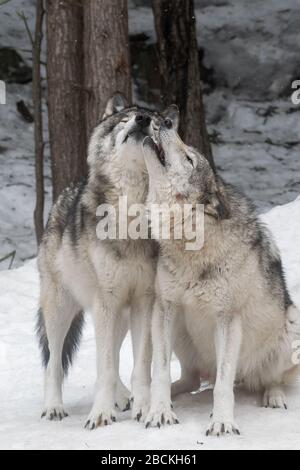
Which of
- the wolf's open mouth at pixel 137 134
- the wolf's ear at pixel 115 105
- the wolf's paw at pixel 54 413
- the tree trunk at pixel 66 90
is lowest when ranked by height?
the wolf's paw at pixel 54 413

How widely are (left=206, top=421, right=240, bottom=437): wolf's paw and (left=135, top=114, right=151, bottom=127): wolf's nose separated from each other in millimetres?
1652

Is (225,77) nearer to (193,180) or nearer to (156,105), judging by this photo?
(156,105)

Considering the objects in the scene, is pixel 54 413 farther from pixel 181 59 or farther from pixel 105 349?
pixel 181 59

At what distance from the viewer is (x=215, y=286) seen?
185 inches

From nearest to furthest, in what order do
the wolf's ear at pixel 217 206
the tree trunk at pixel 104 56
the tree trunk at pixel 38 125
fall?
the wolf's ear at pixel 217 206 < the tree trunk at pixel 104 56 < the tree trunk at pixel 38 125

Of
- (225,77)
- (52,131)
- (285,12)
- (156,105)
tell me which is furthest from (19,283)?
(285,12)

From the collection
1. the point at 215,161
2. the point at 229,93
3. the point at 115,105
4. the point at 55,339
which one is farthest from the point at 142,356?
the point at 229,93

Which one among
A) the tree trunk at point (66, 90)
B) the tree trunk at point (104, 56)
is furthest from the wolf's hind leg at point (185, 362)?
the tree trunk at point (66, 90)

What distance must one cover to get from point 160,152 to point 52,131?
16.0ft

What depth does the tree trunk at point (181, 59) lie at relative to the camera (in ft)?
32.0

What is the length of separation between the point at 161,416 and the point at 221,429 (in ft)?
1.14

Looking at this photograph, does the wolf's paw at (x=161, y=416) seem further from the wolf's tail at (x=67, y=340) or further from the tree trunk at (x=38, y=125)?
the tree trunk at (x=38, y=125)

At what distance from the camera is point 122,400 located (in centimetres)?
557
